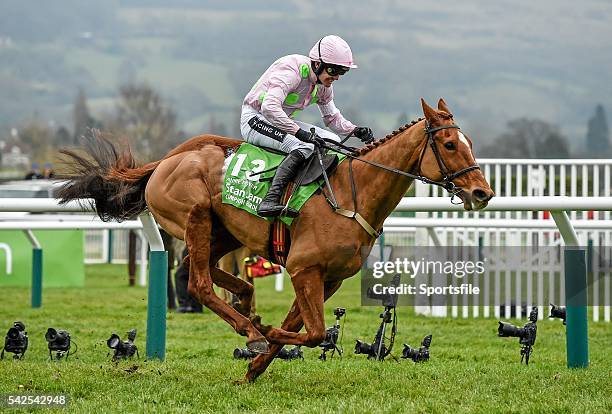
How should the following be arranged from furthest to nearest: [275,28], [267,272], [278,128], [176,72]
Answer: [275,28]
[176,72]
[267,272]
[278,128]

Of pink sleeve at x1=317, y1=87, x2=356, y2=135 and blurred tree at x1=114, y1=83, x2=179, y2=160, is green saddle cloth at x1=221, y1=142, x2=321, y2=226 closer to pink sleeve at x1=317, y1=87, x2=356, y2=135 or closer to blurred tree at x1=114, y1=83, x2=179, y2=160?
pink sleeve at x1=317, y1=87, x2=356, y2=135

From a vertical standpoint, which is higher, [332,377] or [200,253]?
[200,253]

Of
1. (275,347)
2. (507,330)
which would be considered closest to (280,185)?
(275,347)

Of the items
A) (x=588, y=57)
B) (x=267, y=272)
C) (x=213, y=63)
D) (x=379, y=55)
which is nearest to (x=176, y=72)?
(x=213, y=63)

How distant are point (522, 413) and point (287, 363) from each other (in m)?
2.25

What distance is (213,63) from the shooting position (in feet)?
534

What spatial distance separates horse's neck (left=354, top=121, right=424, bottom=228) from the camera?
6.41 m

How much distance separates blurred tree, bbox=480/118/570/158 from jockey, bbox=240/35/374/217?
2533 inches

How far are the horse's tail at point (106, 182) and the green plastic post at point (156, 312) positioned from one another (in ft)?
1.48

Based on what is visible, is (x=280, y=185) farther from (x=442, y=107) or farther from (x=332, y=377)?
(x=332, y=377)

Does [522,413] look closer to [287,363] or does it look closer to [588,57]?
[287,363]

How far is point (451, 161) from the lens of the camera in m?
6.16

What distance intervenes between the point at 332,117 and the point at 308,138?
681 mm

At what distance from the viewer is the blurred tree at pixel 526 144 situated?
73.6 metres
